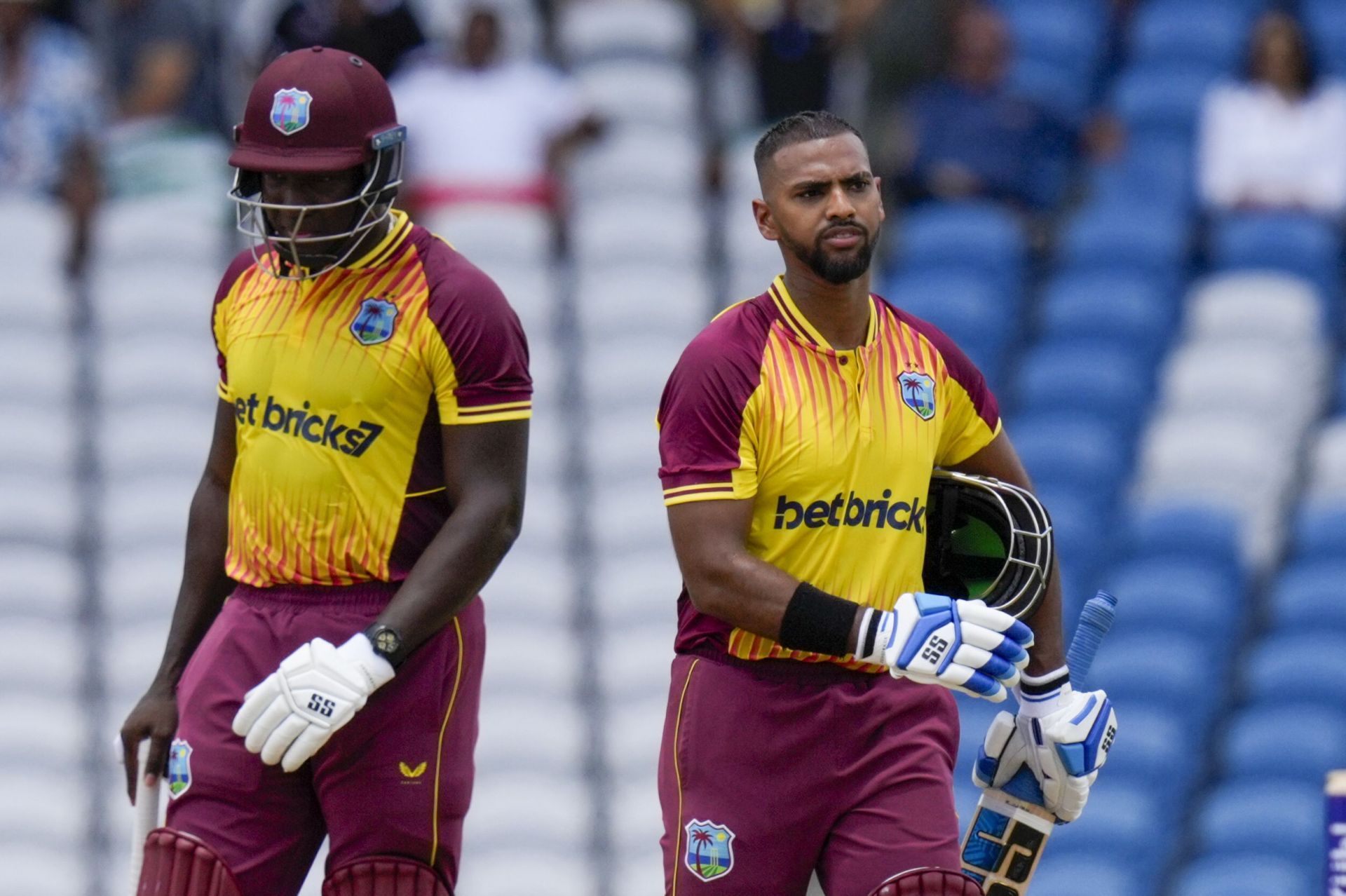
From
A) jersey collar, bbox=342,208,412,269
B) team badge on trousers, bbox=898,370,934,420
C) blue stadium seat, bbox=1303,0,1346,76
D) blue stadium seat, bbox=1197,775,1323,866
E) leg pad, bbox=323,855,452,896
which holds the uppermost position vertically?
blue stadium seat, bbox=1303,0,1346,76

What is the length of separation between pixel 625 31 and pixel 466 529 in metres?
6.52

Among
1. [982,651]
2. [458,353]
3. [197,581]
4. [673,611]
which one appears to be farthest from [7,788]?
[982,651]

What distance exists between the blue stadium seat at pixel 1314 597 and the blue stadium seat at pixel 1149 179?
192 centimetres

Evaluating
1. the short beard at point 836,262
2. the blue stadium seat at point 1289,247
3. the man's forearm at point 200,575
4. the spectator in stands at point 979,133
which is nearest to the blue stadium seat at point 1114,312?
the blue stadium seat at point 1289,247

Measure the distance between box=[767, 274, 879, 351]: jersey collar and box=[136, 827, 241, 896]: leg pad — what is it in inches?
57.4

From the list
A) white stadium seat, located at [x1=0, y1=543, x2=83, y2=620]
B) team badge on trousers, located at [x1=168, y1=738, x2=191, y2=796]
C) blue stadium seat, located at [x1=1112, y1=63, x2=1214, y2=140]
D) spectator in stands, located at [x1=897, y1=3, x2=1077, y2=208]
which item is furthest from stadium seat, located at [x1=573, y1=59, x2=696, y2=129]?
team badge on trousers, located at [x1=168, y1=738, x2=191, y2=796]

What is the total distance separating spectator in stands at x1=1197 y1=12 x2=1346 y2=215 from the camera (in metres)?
9.69

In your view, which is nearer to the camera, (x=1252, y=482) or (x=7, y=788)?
(x=7, y=788)

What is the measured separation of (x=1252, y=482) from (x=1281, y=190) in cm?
136

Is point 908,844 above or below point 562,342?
below

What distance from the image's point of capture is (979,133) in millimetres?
9914

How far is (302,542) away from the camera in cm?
450

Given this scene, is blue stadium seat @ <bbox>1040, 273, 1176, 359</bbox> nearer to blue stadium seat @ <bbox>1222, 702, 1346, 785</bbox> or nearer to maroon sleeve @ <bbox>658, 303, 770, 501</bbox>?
blue stadium seat @ <bbox>1222, 702, 1346, 785</bbox>

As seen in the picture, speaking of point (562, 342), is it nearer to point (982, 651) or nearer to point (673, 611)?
point (673, 611)
